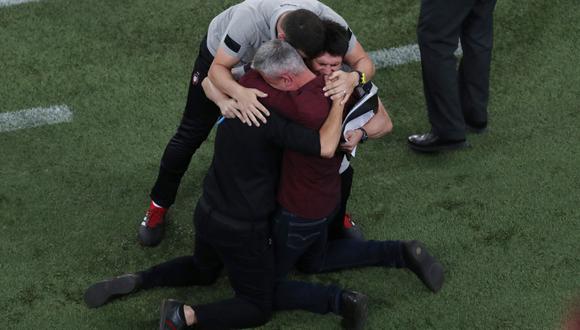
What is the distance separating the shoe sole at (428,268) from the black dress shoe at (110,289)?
1.43 meters

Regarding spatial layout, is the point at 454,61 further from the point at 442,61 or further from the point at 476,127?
the point at 476,127

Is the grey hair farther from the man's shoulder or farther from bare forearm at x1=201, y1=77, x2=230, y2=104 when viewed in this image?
bare forearm at x1=201, y1=77, x2=230, y2=104

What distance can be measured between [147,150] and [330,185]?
76.8 inches

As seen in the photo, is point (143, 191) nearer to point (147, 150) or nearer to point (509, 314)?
point (147, 150)

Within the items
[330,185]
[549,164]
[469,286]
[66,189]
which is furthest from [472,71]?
[66,189]

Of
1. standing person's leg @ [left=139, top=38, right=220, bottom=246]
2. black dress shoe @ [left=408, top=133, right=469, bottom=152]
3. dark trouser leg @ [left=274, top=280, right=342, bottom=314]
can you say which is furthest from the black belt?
black dress shoe @ [left=408, top=133, right=469, bottom=152]

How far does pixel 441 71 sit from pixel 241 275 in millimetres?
2011

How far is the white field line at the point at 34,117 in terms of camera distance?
6.39m

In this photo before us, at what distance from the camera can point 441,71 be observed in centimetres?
598

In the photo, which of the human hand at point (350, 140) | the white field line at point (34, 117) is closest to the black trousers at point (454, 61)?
the human hand at point (350, 140)

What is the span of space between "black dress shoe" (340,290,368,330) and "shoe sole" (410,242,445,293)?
39 centimetres

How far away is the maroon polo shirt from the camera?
14.1 feet

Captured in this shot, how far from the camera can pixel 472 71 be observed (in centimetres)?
614

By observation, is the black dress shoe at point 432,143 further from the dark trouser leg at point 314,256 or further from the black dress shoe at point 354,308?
the black dress shoe at point 354,308
